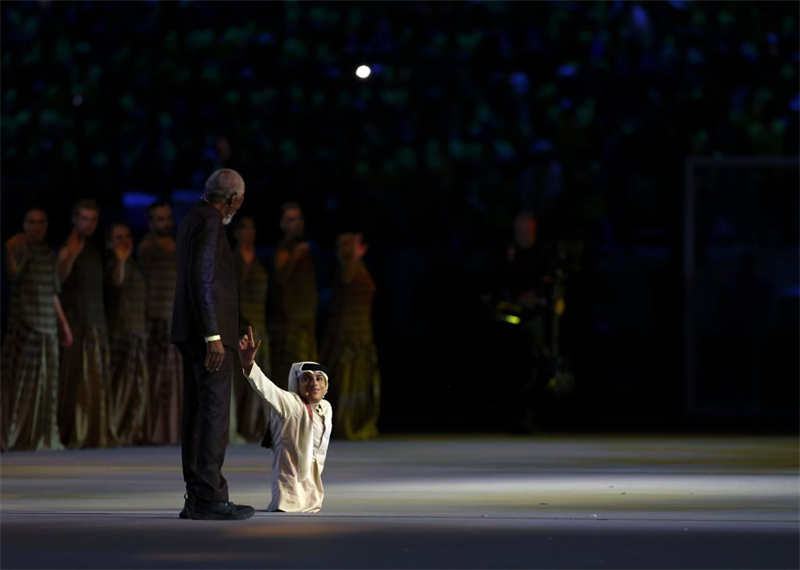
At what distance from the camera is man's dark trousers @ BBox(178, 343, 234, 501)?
43.8ft

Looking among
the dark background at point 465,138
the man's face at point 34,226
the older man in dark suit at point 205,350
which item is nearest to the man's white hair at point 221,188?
the older man in dark suit at point 205,350

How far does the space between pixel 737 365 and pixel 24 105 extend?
267 inches

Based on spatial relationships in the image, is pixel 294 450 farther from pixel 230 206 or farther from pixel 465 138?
pixel 465 138

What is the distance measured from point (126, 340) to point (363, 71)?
511 centimetres

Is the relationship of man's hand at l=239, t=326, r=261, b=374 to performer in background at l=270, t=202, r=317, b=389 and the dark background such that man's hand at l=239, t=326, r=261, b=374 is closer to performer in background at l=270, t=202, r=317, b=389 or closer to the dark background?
performer in background at l=270, t=202, r=317, b=389

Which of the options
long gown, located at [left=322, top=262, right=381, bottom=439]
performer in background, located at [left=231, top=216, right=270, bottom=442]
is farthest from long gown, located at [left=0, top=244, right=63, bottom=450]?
long gown, located at [left=322, top=262, right=381, bottom=439]

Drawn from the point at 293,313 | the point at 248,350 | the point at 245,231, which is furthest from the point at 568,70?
the point at 248,350

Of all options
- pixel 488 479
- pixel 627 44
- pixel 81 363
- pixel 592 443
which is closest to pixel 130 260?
pixel 81 363

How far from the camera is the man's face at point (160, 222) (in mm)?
20438

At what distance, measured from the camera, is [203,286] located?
13.4m

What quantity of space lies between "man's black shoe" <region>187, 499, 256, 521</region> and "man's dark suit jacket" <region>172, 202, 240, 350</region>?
77 centimetres

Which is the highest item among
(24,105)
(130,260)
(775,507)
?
(24,105)

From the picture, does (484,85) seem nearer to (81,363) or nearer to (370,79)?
(370,79)

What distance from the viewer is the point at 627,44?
25.0 meters
